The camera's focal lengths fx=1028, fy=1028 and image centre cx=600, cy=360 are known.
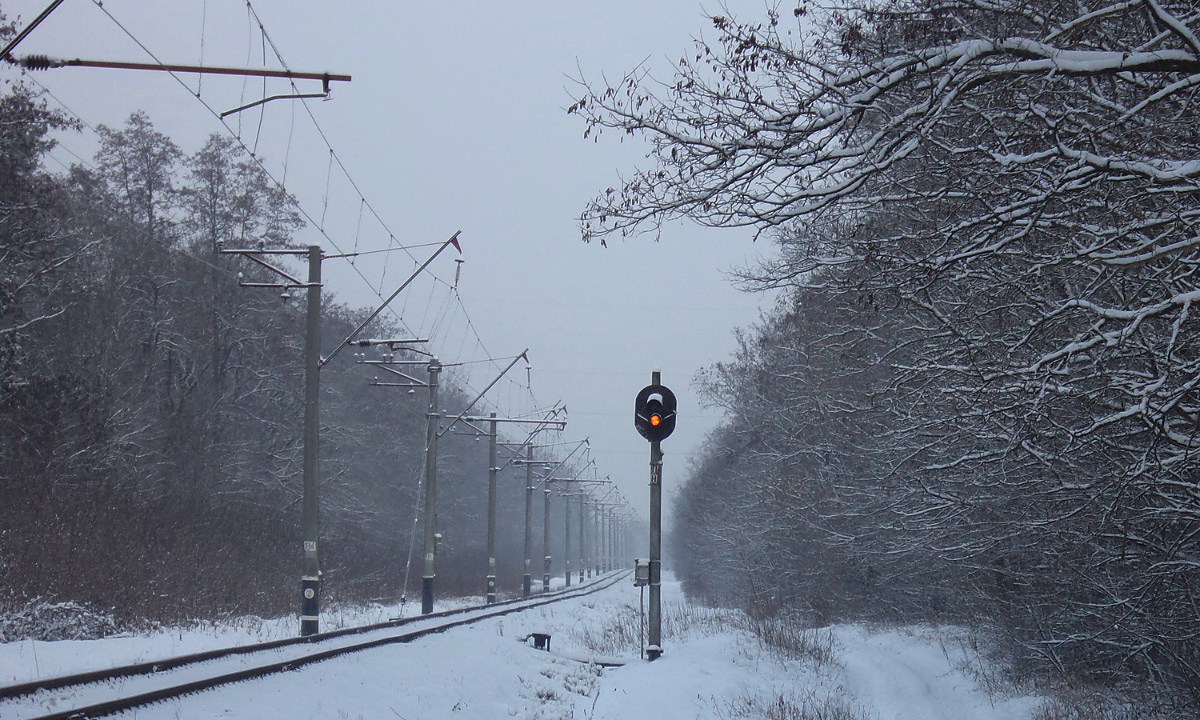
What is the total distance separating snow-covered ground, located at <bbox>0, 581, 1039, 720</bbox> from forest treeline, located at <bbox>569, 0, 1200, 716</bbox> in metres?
1.49

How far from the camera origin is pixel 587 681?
A: 13734 mm

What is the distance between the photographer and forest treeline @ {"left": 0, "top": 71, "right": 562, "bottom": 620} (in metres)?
23.2

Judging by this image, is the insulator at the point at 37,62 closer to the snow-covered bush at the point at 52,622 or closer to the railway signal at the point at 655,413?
the railway signal at the point at 655,413

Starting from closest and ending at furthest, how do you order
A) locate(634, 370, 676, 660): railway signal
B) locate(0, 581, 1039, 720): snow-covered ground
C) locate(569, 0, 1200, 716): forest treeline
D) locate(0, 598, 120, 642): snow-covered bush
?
locate(569, 0, 1200, 716): forest treeline
locate(0, 581, 1039, 720): snow-covered ground
locate(634, 370, 676, 660): railway signal
locate(0, 598, 120, 642): snow-covered bush

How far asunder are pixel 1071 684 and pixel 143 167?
36.5m

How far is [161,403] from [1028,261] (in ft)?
119

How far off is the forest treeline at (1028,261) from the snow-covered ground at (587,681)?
1.49 m

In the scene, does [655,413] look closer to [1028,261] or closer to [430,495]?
[1028,261]

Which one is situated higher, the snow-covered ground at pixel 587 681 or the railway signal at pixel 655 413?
the railway signal at pixel 655 413

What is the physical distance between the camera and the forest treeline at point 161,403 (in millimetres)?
23203

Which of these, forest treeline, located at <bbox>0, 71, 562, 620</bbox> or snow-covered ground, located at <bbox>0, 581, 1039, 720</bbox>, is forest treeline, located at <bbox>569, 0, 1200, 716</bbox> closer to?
snow-covered ground, located at <bbox>0, 581, 1039, 720</bbox>

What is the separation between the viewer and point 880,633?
818 inches

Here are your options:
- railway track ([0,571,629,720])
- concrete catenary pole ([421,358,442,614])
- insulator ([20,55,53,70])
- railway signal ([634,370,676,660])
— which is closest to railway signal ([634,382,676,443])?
railway signal ([634,370,676,660])

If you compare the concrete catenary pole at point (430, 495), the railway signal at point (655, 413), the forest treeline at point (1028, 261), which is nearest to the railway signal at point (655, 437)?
the railway signal at point (655, 413)
